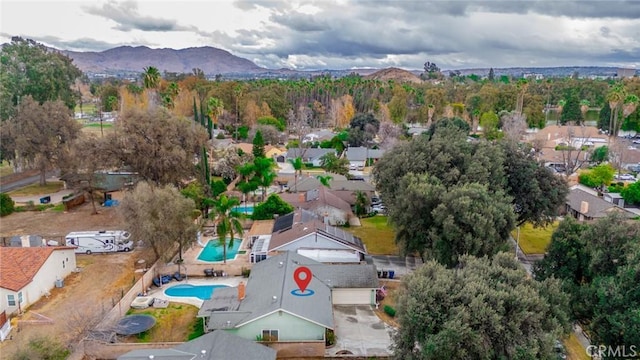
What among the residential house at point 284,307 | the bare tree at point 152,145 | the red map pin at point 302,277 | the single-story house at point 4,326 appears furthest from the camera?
the bare tree at point 152,145

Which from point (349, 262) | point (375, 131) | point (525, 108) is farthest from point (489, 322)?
point (525, 108)

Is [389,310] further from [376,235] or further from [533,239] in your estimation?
[533,239]

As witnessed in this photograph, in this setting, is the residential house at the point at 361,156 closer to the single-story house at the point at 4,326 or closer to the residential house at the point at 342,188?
the residential house at the point at 342,188

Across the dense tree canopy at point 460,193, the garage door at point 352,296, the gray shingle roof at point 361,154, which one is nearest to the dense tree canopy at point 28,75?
the gray shingle roof at point 361,154

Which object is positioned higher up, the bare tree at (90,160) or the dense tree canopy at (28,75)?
the dense tree canopy at (28,75)

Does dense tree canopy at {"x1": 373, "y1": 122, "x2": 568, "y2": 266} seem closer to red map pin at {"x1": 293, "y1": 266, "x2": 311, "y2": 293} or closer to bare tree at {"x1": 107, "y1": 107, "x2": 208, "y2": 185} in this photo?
red map pin at {"x1": 293, "y1": 266, "x2": 311, "y2": 293}

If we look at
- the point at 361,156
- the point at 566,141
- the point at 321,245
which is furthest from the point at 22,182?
the point at 566,141
